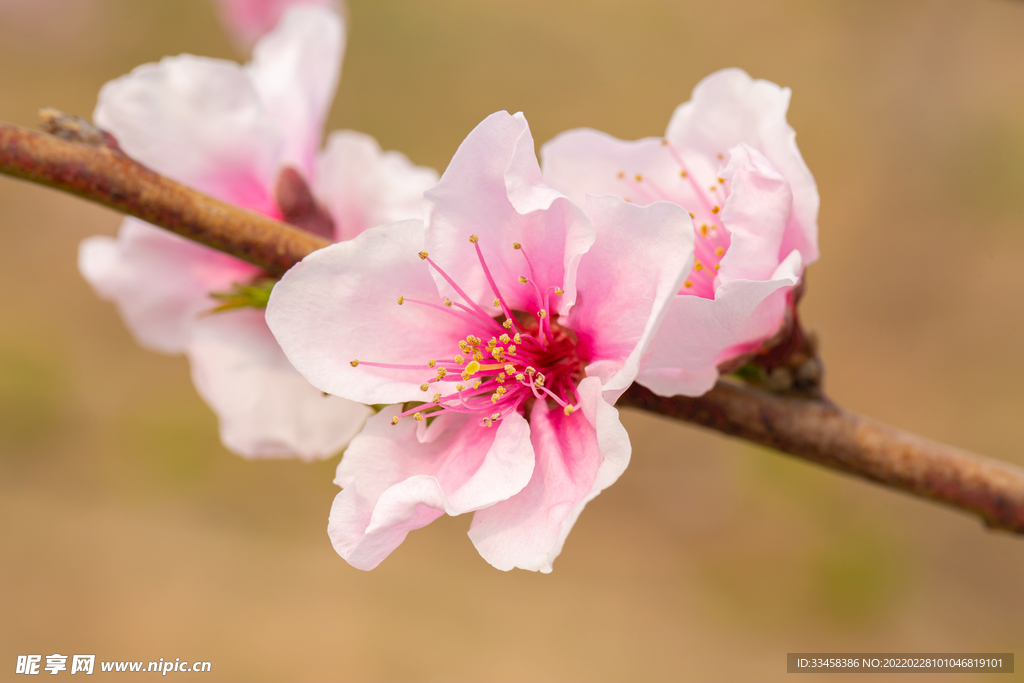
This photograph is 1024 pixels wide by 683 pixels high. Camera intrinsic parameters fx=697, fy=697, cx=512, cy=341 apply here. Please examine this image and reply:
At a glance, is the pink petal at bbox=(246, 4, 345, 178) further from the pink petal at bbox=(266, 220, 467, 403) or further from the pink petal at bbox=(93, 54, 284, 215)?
the pink petal at bbox=(266, 220, 467, 403)

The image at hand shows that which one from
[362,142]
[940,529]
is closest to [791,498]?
[940,529]

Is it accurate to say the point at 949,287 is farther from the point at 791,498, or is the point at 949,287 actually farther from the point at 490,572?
the point at 490,572

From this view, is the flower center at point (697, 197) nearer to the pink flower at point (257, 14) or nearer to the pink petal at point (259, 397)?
the pink petal at point (259, 397)

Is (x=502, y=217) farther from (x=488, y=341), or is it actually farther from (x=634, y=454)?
(x=634, y=454)

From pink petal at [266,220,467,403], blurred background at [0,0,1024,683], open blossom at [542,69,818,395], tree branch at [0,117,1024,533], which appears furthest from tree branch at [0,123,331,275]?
blurred background at [0,0,1024,683]

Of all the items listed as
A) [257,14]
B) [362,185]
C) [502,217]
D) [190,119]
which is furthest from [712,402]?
[257,14]

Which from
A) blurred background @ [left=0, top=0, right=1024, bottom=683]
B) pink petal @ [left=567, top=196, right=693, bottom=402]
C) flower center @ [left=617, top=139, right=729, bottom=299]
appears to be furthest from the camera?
blurred background @ [left=0, top=0, right=1024, bottom=683]
